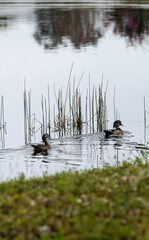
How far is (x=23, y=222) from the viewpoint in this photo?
7.23 metres

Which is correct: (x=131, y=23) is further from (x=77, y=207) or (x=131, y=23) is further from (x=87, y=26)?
(x=77, y=207)

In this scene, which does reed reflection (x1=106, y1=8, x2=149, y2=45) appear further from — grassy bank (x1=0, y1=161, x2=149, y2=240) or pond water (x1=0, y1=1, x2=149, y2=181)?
grassy bank (x1=0, y1=161, x2=149, y2=240)

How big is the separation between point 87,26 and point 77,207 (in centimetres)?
4236

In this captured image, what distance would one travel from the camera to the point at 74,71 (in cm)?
2867

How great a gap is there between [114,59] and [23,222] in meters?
26.5

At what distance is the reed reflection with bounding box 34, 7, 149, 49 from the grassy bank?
2875cm

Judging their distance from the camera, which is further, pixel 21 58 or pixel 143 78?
pixel 21 58

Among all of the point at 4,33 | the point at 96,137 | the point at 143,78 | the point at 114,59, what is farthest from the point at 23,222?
the point at 4,33

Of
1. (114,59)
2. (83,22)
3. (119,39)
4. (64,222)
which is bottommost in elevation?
(64,222)

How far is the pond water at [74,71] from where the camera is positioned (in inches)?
597

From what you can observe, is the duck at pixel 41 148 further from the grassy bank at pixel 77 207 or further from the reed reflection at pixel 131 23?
the reed reflection at pixel 131 23

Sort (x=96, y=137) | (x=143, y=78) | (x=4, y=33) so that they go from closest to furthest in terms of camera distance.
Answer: (x=96, y=137), (x=143, y=78), (x=4, y=33)

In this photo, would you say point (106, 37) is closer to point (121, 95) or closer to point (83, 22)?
point (83, 22)

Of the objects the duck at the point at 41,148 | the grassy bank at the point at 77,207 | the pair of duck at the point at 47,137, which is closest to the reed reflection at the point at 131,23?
the pair of duck at the point at 47,137
